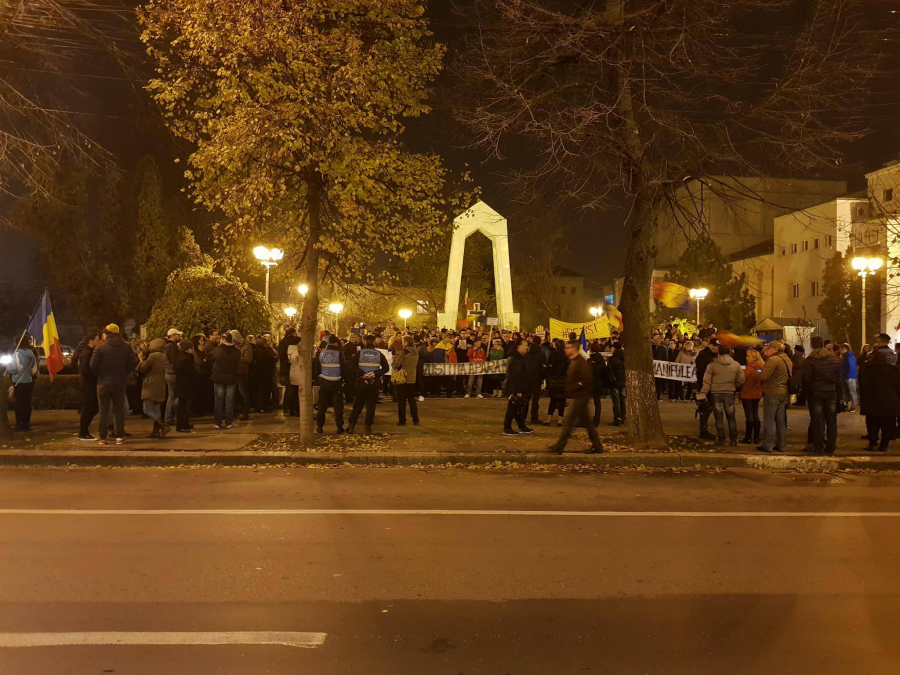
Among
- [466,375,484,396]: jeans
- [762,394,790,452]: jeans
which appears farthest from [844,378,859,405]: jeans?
[466,375,484,396]: jeans

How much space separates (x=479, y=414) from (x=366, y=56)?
9.20 metres

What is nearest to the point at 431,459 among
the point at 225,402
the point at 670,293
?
the point at 225,402

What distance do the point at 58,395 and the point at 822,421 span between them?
1651 cm

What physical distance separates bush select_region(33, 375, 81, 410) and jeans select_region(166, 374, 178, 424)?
411 cm

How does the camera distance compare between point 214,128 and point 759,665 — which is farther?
point 214,128

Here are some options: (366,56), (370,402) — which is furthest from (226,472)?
(366,56)

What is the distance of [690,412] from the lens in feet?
64.9

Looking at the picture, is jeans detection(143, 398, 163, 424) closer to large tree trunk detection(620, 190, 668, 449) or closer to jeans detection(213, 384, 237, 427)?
jeans detection(213, 384, 237, 427)

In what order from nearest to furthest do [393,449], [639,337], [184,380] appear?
[393,449] < [639,337] < [184,380]

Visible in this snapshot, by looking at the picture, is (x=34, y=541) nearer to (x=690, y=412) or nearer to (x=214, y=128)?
(x=214, y=128)

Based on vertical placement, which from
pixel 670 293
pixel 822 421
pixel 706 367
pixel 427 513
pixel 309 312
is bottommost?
pixel 427 513

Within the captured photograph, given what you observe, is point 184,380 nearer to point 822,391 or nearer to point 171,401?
point 171,401

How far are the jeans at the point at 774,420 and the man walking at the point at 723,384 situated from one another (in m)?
0.60

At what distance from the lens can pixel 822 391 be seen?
1300 cm
